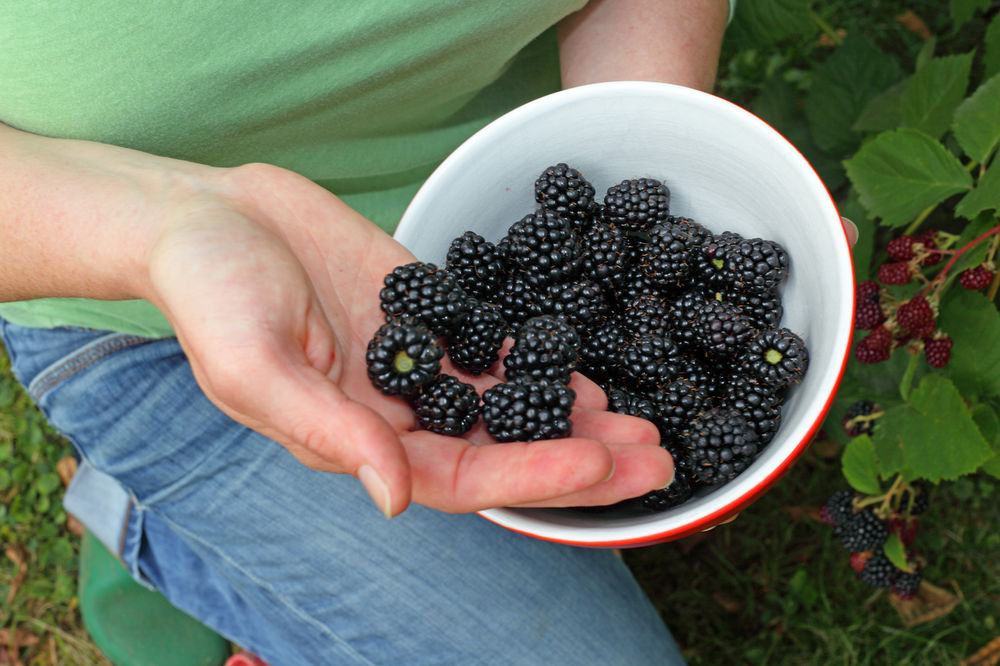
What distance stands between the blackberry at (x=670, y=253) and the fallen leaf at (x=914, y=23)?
5.77 ft

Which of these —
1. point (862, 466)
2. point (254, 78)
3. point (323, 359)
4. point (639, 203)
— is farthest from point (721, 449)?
point (254, 78)

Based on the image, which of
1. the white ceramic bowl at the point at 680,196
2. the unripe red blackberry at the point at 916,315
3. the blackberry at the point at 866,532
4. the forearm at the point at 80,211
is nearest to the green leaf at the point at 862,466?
the blackberry at the point at 866,532

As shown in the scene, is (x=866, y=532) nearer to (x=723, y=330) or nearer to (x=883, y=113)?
(x=723, y=330)

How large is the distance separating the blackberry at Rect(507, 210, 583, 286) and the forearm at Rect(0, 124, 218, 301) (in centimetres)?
50

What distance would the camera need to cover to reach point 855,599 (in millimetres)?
2029

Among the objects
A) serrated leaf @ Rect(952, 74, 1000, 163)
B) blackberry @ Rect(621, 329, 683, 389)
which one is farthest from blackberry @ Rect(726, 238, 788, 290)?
serrated leaf @ Rect(952, 74, 1000, 163)

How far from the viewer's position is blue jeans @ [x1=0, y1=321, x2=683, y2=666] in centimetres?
149

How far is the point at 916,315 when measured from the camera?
1.30 m

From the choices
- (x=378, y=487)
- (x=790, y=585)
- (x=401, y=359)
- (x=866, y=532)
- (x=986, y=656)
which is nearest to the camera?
(x=378, y=487)

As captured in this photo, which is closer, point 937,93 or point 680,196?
point 680,196

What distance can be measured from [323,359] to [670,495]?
519 mm

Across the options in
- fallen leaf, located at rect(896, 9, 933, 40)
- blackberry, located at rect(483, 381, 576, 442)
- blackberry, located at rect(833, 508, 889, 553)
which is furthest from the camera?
fallen leaf, located at rect(896, 9, 933, 40)

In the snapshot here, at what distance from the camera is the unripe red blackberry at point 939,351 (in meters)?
1.36

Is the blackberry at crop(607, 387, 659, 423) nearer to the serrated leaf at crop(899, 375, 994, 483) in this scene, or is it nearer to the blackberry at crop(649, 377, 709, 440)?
the blackberry at crop(649, 377, 709, 440)
